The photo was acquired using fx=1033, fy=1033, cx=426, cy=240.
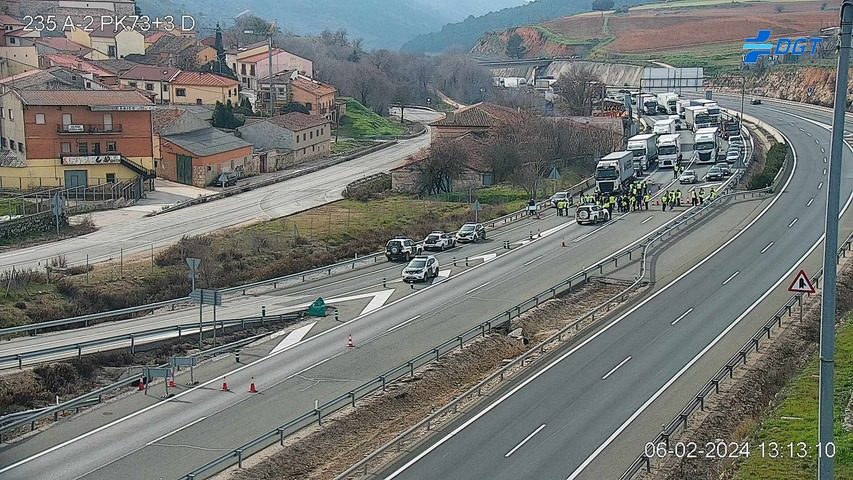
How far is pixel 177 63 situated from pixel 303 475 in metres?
95.0

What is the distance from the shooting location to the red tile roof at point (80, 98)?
208 feet

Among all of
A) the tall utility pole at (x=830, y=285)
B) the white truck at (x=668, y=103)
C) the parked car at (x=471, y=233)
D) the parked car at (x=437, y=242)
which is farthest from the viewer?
the white truck at (x=668, y=103)

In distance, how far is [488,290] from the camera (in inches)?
1602

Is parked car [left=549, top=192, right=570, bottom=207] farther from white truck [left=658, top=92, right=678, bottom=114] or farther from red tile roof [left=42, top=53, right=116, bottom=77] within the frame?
white truck [left=658, top=92, right=678, bottom=114]

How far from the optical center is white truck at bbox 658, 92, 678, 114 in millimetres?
107562

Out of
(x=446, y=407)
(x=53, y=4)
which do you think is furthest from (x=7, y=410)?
(x=53, y=4)

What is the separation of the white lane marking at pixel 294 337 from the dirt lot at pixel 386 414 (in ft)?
16.5

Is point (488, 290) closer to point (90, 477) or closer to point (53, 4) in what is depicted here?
point (90, 477)

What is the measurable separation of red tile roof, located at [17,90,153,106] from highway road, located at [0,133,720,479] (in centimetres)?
2869

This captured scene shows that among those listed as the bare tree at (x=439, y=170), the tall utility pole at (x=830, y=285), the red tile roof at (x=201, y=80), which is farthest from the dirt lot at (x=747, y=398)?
the red tile roof at (x=201, y=80)

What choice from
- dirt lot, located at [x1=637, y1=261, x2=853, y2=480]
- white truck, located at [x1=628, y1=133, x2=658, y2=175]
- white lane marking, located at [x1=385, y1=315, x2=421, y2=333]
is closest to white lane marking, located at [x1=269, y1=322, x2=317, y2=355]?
white lane marking, located at [x1=385, y1=315, x2=421, y2=333]

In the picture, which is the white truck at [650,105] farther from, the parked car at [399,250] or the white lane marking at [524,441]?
the white lane marking at [524,441]

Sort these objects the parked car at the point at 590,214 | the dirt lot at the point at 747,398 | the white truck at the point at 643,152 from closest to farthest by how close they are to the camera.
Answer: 1. the dirt lot at the point at 747,398
2. the parked car at the point at 590,214
3. the white truck at the point at 643,152

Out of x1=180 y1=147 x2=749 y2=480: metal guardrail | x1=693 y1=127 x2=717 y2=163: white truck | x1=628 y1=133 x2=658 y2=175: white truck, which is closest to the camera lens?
x1=180 y1=147 x2=749 y2=480: metal guardrail
